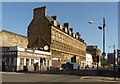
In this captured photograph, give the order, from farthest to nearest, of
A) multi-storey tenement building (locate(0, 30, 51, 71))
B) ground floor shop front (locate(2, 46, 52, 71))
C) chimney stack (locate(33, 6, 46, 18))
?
chimney stack (locate(33, 6, 46, 18))
multi-storey tenement building (locate(0, 30, 51, 71))
ground floor shop front (locate(2, 46, 52, 71))

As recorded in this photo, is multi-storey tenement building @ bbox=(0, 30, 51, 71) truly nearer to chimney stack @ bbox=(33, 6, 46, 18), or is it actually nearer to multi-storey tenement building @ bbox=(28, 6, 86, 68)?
multi-storey tenement building @ bbox=(28, 6, 86, 68)

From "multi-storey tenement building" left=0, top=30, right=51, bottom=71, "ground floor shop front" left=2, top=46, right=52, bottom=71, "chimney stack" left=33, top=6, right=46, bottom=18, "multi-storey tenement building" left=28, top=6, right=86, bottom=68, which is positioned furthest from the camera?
"chimney stack" left=33, top=6, right=46, bottom=18

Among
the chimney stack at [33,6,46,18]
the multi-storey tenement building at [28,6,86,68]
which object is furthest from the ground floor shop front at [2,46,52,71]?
the chimney stack at [33,6,46,18]

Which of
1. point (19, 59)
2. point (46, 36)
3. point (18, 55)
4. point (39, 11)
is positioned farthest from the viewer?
point (39, 11)

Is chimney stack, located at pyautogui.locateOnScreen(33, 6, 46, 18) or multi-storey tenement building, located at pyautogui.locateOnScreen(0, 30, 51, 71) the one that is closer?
multi-storey tenement building, located at pyautogui.locateOnScreen(0, 30, 51, 71)

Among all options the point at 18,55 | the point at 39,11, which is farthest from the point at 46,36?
the point at 18,55

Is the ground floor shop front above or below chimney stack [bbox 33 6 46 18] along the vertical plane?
below

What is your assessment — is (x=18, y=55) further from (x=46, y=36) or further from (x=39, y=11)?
(x=39, y=11)

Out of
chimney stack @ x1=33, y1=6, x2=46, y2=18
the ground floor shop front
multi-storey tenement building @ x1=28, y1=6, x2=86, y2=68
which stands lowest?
the ground floor shop front

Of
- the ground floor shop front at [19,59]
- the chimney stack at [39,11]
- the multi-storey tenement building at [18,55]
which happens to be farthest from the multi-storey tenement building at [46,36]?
the ground floor shop front at [19,59]

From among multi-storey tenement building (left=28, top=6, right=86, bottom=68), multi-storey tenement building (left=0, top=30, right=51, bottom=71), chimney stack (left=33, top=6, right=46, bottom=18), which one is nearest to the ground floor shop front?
multi-storey tenement building (left=0, top=30, right=51, bottom=71)

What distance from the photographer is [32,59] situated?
2447 inches

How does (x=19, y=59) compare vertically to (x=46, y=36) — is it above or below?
below

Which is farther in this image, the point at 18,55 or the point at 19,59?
the point at 19,59
